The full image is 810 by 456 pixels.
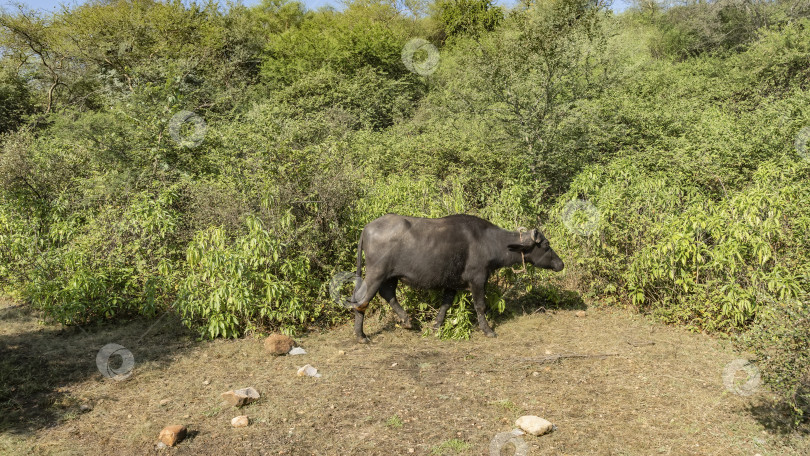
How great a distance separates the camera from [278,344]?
6227 mm

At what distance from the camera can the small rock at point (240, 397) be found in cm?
488

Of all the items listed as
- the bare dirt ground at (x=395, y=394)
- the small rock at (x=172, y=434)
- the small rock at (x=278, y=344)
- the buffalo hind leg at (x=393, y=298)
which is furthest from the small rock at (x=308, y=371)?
the buffalo hind leg at (x=393, y=298)

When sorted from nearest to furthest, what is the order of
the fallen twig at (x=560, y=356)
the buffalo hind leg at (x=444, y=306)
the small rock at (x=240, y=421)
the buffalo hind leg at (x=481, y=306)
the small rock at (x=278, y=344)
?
the small rock at (x=240, y=421) → the fallen twig at (x=560, y=356) → the small rock at (x=278, y=344) → the buffalo hind leg at (x=481, y=306) → the buffalo hind leg at (x=444, y=306)

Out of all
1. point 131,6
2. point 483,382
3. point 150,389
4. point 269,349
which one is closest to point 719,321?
point 483,382

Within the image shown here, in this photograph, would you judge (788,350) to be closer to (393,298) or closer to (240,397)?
(393,298)

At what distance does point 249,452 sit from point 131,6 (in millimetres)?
29983

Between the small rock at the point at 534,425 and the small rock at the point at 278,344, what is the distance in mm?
2987

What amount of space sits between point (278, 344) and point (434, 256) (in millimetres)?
2157

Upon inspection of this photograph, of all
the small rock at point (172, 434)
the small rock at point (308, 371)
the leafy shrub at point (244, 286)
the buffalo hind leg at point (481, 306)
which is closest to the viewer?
the small rock at point (172, 434)

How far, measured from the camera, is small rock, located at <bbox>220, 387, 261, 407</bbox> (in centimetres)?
488

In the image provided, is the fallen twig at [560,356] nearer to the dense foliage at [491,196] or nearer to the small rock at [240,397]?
the dense foliage at [491,196]

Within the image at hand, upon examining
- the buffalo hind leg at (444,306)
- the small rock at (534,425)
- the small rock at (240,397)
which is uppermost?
the buffalo hind leg at (444,306)

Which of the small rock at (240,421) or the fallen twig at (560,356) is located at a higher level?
the small rock at (240,421)

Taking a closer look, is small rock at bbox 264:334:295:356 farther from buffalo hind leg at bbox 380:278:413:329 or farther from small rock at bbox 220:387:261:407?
buffalo hind leg at bbox 380:278:413:329
